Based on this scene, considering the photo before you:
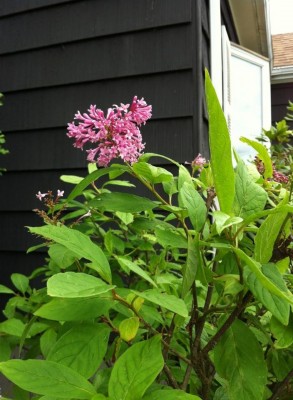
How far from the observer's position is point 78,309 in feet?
1.55

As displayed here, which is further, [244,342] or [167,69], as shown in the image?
[167,69]

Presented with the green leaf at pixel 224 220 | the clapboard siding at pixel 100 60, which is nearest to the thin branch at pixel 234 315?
the green leaf at pixel 224 220

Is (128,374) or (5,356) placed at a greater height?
(128,374)

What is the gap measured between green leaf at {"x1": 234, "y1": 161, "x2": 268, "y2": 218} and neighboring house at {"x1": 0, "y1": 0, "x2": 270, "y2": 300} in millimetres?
1634

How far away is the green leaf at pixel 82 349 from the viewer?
460 millimetres

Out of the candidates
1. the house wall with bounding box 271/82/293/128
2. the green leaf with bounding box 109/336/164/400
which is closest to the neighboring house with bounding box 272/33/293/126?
the house wall with bounding box 271/82/293/128

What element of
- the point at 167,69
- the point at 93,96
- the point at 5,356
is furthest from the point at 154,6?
the point at 5,356

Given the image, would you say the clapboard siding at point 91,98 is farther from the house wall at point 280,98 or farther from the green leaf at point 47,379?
the house wall at point 280,98

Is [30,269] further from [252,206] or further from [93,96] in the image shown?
[252,206]

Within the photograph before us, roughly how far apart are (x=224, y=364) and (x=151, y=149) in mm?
1824

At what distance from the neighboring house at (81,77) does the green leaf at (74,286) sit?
1783 mm

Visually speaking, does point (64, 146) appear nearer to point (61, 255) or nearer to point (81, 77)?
point (81, 77)

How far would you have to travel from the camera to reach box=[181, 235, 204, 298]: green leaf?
490 mm

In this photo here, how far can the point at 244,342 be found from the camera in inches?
20.3
